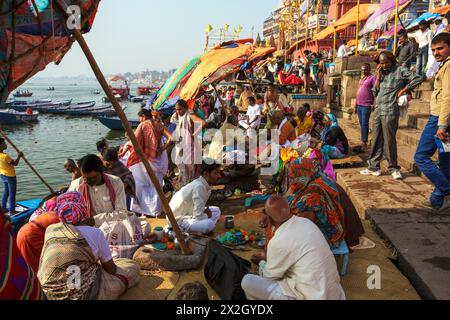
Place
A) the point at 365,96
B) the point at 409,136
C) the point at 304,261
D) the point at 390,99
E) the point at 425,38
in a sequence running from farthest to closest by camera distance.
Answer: the point at 425,38 < the point at 365,96 < the point at 409,136 < the point at 390,99 < the point at 304,261

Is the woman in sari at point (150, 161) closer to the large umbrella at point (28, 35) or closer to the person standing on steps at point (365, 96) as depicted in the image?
the large umbrella at point (28, 35)

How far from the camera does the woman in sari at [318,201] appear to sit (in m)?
3.51

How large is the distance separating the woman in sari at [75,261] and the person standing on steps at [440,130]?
3.79 metres

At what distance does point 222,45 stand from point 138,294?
616 cm

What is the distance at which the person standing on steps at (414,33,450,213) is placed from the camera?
13.5ft

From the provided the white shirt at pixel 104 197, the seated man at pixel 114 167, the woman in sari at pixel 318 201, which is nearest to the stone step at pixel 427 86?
the woman in sari at pixel 318 201

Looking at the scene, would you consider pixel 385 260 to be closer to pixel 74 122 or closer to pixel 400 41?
pixel 400 41

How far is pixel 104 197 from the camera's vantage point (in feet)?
14.5

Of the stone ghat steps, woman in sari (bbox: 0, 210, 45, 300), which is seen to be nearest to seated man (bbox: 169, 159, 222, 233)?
the stone ghat steps

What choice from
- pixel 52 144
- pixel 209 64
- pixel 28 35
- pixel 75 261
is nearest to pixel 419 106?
pixel 209 64

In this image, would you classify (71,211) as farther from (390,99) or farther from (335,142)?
(335,142)

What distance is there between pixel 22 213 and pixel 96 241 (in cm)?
496

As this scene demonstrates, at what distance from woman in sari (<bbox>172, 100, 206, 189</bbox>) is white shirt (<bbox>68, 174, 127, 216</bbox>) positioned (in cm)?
251

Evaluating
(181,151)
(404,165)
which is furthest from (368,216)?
(181,151)
